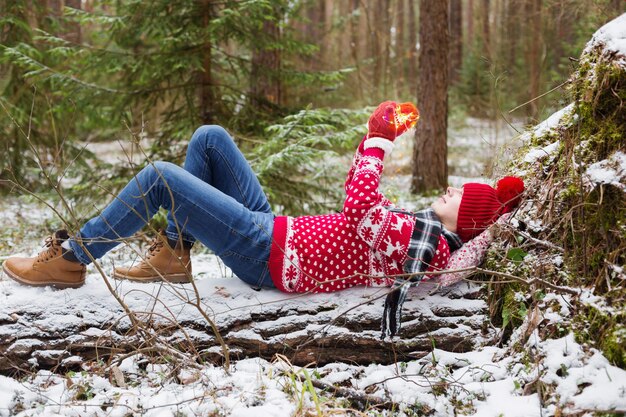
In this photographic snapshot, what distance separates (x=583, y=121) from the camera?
277cm

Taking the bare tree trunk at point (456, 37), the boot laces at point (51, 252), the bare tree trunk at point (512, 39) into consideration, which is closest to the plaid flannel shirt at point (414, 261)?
the boot laces at point (51, 252)

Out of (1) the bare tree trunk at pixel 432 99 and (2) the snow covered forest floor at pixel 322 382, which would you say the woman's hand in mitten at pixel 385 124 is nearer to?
(2) the snow covered forest floor at pixel 322 382

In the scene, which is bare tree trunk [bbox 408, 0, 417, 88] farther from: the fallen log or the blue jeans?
the fallen log

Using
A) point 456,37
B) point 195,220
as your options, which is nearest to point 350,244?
point 195,220

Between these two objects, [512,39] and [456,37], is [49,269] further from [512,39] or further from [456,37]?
[512,39]

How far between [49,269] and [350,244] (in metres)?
1.79

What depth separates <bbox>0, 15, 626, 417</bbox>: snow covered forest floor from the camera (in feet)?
8.11

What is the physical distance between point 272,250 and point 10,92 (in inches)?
298

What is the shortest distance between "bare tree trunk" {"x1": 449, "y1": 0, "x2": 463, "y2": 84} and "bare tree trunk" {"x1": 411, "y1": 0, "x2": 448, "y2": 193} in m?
8.96

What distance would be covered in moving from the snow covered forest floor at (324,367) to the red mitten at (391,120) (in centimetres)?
78

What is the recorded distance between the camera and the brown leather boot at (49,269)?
3277 mm

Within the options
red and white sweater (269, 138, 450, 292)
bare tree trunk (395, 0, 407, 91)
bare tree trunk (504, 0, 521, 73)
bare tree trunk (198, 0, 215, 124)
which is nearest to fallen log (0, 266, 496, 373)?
red and white sweater (269, 138, 450, 292)

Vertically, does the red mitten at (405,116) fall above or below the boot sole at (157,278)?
above

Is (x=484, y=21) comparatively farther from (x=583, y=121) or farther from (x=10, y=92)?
(x=583, y=121)
